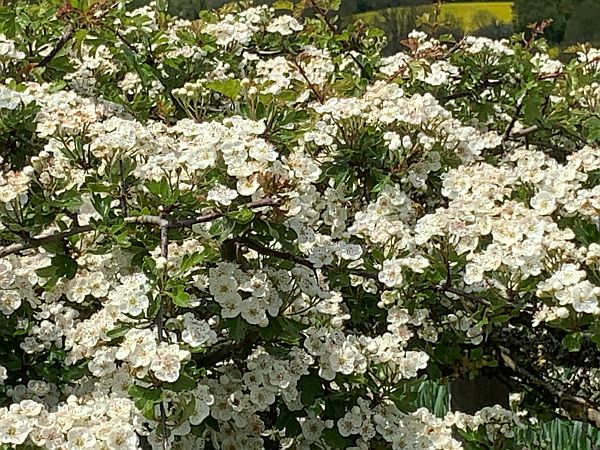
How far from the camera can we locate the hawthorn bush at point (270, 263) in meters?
1.42

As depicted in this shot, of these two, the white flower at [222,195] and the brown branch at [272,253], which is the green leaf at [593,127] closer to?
the brown branch at [272,253]

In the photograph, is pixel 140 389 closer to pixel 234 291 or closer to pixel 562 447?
pixel 234 291

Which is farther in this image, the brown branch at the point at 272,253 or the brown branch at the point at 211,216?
the brown branch at the point at 272,253

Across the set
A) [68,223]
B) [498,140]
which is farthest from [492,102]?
[68,223]

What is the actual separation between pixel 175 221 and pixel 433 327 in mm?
764

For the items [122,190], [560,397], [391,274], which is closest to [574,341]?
[391,274]

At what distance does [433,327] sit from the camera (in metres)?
1.97

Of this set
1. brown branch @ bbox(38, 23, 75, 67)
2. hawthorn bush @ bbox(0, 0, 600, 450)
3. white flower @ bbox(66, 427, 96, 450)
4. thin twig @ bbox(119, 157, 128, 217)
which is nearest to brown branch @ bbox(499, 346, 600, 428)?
hawthorn bush @ bbox(0, 0, 600, 450)

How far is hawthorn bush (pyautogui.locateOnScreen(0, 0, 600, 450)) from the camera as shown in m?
1.42

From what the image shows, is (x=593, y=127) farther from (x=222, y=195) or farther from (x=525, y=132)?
(x=222, y=195)

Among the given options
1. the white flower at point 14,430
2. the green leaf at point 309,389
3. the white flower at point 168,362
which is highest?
the white flower at point 168,362

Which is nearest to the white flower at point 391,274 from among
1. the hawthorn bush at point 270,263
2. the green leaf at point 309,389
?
the hawthorn bush at point 270,263

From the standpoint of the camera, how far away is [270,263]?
5.26 ft

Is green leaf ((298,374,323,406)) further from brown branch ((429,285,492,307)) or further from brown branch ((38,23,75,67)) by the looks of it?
brown branch ((38,23,75,67))
